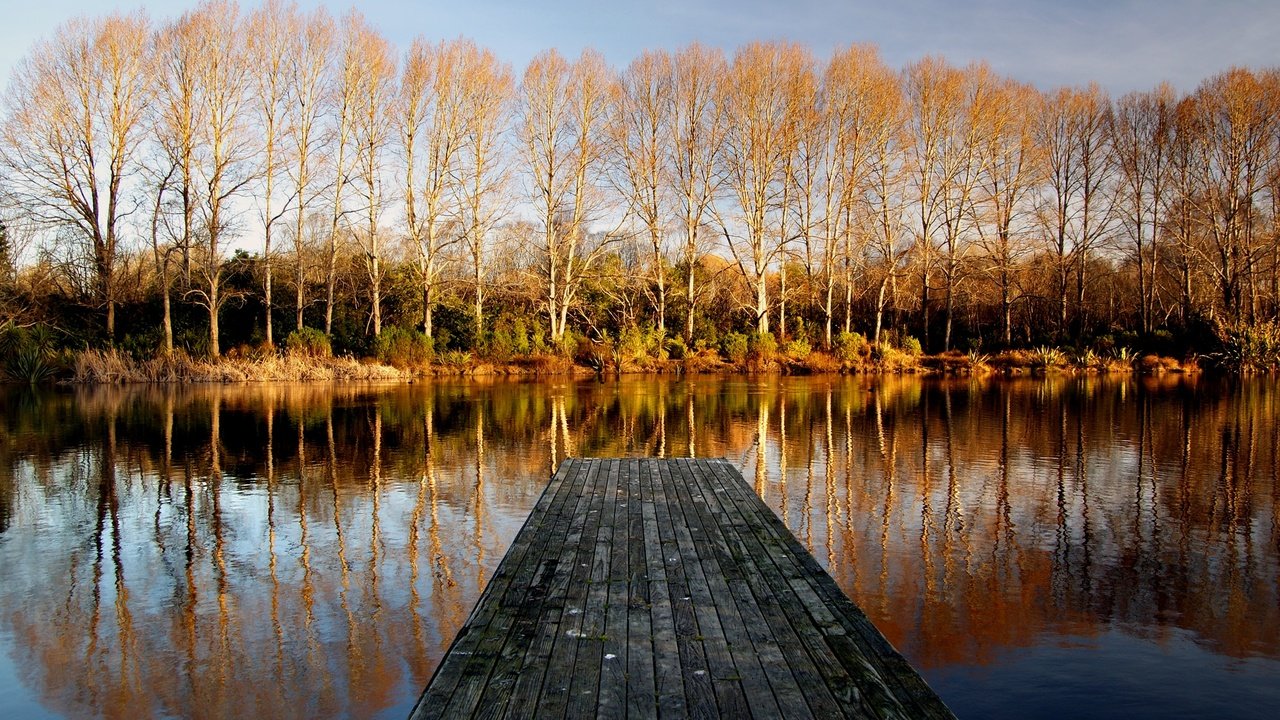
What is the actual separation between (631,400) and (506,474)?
36.1ft

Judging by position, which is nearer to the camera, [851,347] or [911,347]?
[851,347]

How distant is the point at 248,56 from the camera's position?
101ft

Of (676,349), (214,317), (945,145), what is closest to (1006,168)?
(945,145)

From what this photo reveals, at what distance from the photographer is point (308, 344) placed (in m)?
30.5

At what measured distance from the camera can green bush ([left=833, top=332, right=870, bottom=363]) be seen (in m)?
35.0

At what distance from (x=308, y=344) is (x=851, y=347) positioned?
2277 cm

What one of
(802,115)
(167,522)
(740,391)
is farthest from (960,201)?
(167,522)

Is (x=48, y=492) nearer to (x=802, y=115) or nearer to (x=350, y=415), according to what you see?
(x=350, y=415)

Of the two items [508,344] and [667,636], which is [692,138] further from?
[667,636]

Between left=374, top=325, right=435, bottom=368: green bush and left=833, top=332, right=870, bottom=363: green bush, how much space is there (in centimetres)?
1783

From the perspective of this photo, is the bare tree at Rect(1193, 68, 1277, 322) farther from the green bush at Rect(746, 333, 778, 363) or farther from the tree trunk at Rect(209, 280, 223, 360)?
the tree trunk at Rect(209, 280, 223, 360)

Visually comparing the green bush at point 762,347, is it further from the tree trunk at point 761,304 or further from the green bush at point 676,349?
the green bush at point 676,349

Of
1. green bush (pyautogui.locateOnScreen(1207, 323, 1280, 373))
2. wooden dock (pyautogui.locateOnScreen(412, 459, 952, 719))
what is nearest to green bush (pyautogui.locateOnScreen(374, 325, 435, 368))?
wooden dock (pyautogui.locateOnScreen(412, 459, 952, 719))

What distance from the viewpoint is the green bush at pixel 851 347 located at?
3497 centimetres
